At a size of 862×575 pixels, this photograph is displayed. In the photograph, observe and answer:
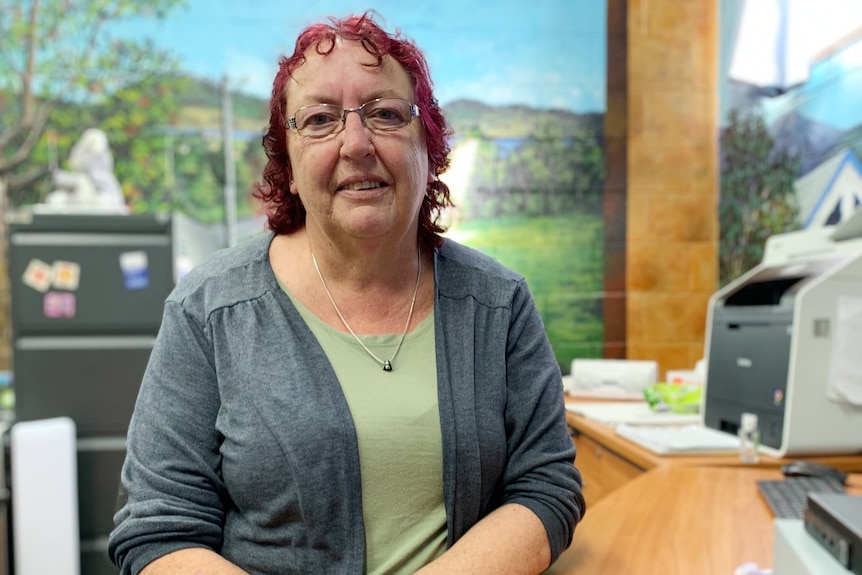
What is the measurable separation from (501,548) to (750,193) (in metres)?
3.20

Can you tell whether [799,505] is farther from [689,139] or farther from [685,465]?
[689,139]

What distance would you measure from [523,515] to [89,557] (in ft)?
8.62

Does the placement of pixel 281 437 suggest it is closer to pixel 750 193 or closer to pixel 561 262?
pixel 561 262

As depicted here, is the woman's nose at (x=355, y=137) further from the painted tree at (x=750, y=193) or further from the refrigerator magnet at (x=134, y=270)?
the painted tree at (x=750, y=193)

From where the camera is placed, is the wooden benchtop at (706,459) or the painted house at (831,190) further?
the painted house at (831,190)

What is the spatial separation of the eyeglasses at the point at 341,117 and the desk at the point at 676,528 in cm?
68

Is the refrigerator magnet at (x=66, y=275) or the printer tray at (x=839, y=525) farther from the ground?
the refrigerator magnet at (x=66, y=275)

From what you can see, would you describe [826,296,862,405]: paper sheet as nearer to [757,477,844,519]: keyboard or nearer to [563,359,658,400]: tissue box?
[757,477,844,519]: keyboard

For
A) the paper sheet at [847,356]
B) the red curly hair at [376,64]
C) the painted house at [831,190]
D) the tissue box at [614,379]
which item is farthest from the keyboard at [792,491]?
the painted house at [831,190]

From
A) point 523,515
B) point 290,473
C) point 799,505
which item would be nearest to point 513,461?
point 523,515

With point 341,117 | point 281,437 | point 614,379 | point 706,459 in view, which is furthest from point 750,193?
point 281,437

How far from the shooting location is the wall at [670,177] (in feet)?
13.2

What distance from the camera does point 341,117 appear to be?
1054mm

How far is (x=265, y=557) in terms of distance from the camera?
101cm
